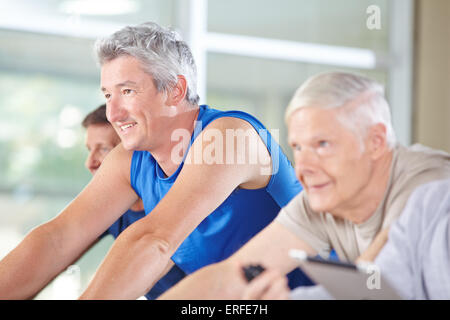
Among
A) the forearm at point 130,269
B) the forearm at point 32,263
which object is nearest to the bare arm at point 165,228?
the forearm at point 130,269

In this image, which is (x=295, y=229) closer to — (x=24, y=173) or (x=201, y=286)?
(x=201, y=286)

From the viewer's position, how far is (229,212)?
84 cm

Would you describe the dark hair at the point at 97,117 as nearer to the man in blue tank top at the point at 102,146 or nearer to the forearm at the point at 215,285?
the man in blue tank top at the point at 102,146

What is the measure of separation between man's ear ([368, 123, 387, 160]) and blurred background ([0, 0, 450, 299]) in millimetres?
162

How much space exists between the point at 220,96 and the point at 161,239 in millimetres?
357

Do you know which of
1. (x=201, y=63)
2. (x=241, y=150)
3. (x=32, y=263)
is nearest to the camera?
(x=241, y=150)

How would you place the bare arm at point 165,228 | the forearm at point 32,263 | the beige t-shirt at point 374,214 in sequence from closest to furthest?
the beige t-shirt at point 374,214, the bare arm at point 165,228, the forearm at point 32,263

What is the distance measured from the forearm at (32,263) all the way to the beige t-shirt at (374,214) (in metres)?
0.45

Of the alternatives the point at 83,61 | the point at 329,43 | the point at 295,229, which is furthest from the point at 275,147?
the point at 83,61

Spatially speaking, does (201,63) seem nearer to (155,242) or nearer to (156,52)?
(156,52)

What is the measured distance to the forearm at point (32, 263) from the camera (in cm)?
95

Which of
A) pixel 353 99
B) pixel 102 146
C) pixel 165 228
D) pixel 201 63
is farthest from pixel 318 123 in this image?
pixel 201 63

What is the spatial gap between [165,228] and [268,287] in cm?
16

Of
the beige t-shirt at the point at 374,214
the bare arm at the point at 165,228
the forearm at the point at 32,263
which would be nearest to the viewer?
the beige t-shirt at the point at 374,214
